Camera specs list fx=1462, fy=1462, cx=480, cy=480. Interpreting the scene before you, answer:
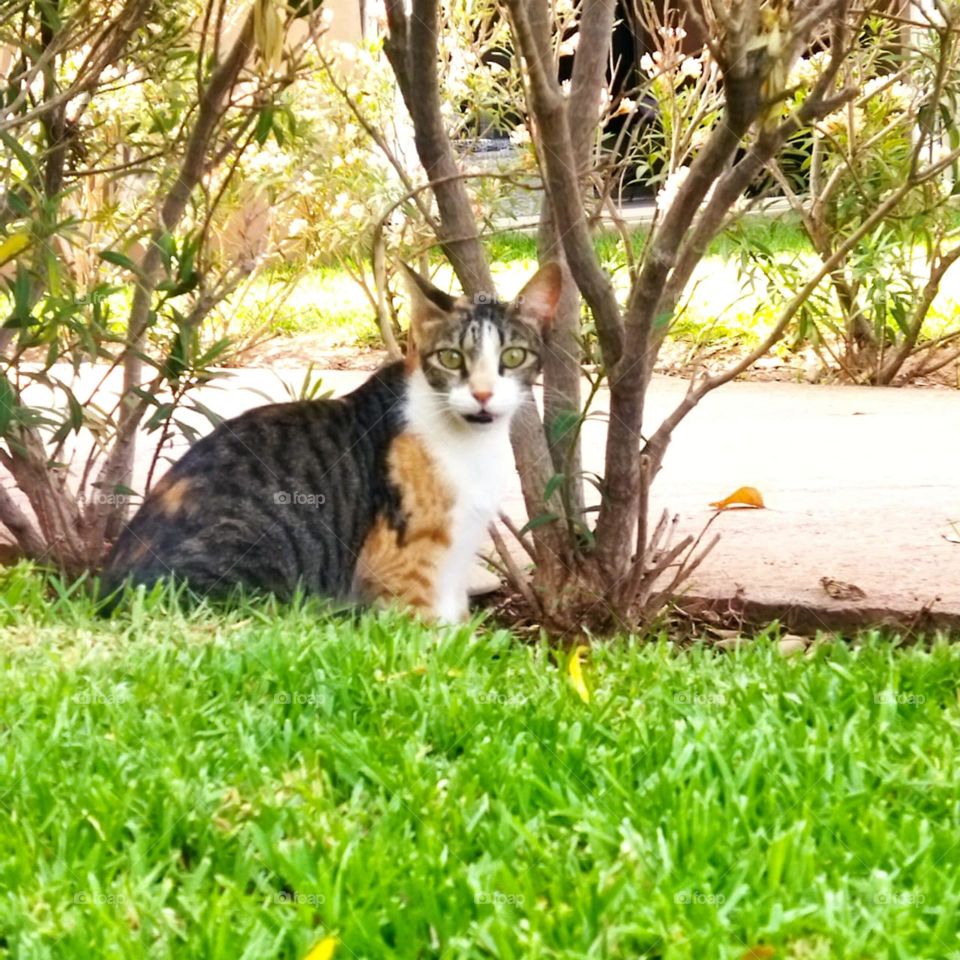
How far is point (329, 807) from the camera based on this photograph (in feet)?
7.34

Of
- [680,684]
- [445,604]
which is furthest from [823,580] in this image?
[680,684]

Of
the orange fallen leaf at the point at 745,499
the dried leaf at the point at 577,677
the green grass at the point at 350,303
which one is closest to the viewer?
the dried leaf at the point at 577,677

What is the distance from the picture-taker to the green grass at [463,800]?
189 cm

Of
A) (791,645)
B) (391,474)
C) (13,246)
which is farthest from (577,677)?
(13,246)

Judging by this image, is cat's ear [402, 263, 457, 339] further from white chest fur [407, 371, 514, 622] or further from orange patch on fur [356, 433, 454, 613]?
orange patch on fur [356, 433, 454, 613]

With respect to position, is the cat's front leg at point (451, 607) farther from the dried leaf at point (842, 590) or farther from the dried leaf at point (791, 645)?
the dried leaf at point (842, 590)

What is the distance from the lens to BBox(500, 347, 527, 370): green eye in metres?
3.78

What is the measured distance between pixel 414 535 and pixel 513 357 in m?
0.53

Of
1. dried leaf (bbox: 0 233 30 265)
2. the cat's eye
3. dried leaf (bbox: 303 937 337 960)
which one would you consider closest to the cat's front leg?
the cat's eye

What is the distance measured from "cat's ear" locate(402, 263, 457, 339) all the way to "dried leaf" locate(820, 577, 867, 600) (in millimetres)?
1295

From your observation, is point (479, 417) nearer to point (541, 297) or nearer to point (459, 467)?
point (459, 467)

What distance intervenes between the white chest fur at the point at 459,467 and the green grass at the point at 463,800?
717mm

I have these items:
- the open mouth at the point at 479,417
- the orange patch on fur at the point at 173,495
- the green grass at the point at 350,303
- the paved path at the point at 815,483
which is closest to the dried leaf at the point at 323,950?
the orange patch on fur at the point at 173,495

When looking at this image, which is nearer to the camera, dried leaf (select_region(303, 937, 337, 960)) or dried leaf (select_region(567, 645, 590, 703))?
dried leaf (select_region(303, 937, 337, 960))
